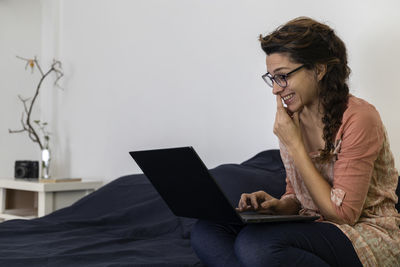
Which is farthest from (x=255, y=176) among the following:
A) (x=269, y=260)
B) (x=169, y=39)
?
(x=169, y=39)

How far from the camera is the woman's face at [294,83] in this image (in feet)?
4.36

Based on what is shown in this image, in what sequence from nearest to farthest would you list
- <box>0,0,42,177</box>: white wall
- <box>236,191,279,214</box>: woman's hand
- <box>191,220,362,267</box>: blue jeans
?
<box>191,220,362,267</box>: blue jeans < <box>236,191,279,214</box>: woman's hand < <box>0,0,42,177</box>: white wall

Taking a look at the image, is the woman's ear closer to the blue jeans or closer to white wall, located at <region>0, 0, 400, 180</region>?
the blue jeans

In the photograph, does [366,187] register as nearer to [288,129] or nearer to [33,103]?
[288,129]

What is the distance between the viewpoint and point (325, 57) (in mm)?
1325

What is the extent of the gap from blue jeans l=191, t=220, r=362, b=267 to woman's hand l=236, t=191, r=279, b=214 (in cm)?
17

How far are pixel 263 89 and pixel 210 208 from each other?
125 cm

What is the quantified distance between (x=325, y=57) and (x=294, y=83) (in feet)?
0.34

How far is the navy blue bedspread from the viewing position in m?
1.47

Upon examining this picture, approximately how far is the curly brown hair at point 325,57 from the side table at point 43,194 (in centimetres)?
193

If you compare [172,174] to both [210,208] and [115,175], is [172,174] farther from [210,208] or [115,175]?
[115,175]

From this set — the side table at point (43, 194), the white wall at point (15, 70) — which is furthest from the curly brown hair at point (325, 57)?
the white wall at point (15, 70)

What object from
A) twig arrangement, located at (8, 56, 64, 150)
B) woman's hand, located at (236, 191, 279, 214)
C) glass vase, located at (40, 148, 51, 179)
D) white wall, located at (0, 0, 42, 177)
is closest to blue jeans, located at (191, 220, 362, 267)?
woman's hand, located at (236, 191, 279, 214)

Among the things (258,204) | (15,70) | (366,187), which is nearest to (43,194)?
(15,70)
